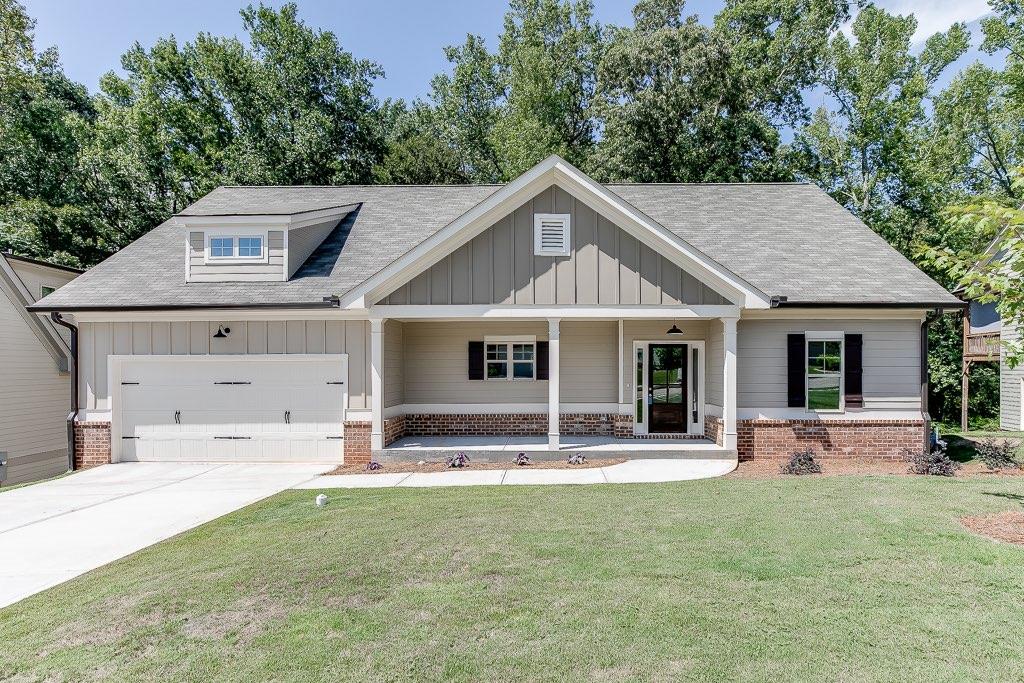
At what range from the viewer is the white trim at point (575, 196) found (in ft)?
34.1

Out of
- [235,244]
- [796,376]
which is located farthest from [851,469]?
[235,244]

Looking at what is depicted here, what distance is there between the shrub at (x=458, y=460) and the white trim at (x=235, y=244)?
560 cm

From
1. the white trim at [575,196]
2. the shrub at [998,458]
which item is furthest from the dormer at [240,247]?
the shrub at [998,458]

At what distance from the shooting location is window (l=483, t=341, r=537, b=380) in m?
13.0

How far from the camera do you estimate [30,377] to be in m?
13.0

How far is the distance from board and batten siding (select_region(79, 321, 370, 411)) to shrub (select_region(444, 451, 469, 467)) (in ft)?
6.40

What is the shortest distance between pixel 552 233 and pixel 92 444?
979 centimetres

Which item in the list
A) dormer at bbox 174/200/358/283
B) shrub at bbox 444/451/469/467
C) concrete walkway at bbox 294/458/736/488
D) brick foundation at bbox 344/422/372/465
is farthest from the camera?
dormer at bbox 174/200/358/283

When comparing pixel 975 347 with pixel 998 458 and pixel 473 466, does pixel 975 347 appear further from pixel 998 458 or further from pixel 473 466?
pixel 473 466

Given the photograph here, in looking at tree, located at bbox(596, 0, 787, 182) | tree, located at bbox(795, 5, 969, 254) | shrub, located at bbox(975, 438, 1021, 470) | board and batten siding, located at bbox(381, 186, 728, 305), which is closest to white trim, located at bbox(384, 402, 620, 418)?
board and batten siding, located at bbox(381, 186, 728, 305)

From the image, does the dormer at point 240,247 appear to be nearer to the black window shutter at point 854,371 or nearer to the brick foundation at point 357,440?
the brick foundation at point 357,440

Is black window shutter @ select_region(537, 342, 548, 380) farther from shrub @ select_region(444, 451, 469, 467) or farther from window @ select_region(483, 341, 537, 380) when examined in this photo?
shrub @ select_region(444, 451, 469, 467)

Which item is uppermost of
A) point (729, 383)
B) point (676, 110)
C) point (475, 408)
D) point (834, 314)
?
point (676, 110)

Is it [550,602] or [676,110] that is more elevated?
[676,110]
